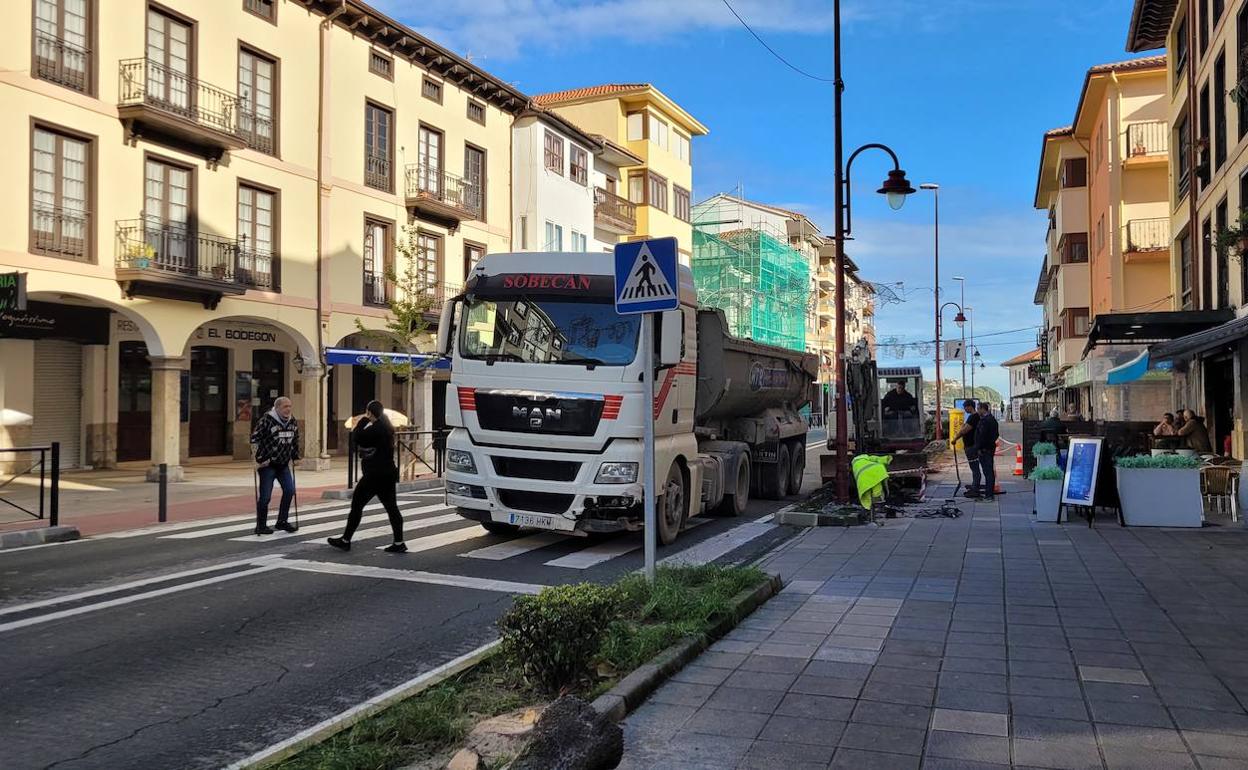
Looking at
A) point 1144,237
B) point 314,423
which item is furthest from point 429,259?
point 1144,237

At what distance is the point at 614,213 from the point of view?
3566 centimetres

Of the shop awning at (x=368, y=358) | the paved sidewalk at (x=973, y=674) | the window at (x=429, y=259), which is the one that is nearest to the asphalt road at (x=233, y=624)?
the paved sidewalk at (x=973, y=674)

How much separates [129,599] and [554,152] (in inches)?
1064

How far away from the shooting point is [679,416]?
10695mm

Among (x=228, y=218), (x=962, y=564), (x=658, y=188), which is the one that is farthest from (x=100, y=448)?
(x=658, y=188)

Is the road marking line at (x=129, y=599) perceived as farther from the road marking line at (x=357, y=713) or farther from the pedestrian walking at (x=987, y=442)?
the pedestrian walking at (x=987, y=442)

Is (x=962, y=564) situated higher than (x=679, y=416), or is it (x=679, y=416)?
(x=679, y=416)

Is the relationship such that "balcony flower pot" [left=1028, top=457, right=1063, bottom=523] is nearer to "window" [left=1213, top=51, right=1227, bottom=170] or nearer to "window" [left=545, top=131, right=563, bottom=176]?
"window" [left=1213, top=51, right=1227, bottom=170]

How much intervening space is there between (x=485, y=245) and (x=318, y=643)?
81.9 feet

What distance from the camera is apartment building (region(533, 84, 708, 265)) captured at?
37844mm

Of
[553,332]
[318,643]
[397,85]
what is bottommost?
[318,643]

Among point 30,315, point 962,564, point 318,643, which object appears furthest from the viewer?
point 30,315

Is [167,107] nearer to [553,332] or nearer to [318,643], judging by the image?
[553,332]

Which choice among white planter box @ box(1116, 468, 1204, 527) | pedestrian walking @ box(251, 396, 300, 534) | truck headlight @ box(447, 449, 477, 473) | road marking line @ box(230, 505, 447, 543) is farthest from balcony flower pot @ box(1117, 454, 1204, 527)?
pedestrian walking @ box(251, 396, 300, 534)
